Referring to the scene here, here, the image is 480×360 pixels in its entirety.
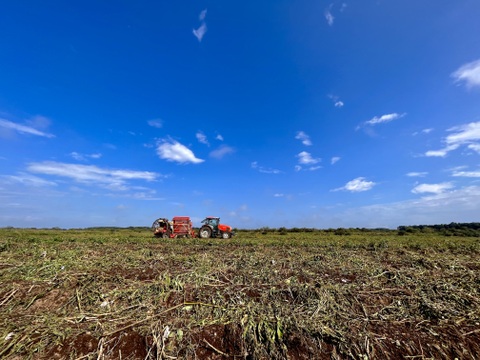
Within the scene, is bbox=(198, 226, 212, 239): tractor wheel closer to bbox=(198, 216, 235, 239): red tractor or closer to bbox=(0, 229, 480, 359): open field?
bbox=(198, 216, 235, 239): red tractor

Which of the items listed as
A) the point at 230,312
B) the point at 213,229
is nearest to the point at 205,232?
the point at 213,229

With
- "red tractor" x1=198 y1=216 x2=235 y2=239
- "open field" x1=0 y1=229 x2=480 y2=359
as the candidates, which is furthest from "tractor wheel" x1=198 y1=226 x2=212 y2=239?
"open field" x1=0 y1=229 x2=480 y2=359

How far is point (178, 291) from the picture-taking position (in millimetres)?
5797

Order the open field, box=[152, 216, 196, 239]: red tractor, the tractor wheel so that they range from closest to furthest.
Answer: the open field, box=[152, 216, 196, 239]: red tractor, the tractor wheel

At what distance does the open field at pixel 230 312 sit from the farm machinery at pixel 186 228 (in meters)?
20.7

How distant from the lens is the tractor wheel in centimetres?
2837

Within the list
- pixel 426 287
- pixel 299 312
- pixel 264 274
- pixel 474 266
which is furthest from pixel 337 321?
pixel 474 266

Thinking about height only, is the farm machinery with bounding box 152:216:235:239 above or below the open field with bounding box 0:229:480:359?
above

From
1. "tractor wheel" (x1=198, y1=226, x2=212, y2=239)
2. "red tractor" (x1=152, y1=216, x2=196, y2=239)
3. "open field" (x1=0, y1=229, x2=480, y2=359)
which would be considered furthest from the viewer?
"tractor wheel" (x1=198, y1=226, x2=212, y2=239)

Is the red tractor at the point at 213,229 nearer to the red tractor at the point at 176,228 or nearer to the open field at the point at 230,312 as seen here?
the red tractor at the point at 176,228

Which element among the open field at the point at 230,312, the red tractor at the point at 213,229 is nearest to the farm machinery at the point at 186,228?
the red tractor at the point at 213,229

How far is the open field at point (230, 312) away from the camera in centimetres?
414

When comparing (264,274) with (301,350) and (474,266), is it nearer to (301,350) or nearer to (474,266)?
(301,350)

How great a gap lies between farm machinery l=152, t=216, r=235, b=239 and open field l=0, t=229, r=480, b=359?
20685mm
